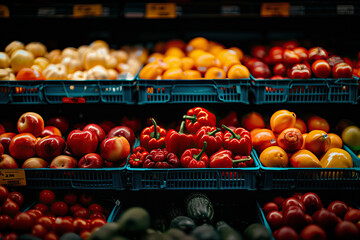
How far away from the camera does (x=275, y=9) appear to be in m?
1.95

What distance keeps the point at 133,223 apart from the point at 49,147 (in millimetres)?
819

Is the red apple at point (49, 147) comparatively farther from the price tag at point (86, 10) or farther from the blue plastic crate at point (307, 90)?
the blue plastic crate at point (307, 90)

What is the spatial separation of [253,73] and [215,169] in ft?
2.54

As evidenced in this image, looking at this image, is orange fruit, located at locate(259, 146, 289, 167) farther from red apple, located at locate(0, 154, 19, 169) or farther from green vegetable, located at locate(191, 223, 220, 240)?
red apple, located at locate(0, 154, 19, 169)

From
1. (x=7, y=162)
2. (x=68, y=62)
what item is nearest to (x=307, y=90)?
(x=68, y=62)

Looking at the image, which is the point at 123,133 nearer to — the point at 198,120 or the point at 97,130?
the point at 97,130

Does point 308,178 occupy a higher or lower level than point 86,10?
lower

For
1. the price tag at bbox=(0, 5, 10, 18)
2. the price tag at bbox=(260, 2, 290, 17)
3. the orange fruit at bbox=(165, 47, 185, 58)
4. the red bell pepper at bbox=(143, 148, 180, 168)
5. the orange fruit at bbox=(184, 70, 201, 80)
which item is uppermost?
the price tag at bbox=(0, 5, 10, 18)

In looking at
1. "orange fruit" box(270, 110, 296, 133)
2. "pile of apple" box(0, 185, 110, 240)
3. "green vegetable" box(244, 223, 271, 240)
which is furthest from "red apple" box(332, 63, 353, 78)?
"pile of apple" box(0, 185, 110, 240)

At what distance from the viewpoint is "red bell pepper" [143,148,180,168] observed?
1.71 meters

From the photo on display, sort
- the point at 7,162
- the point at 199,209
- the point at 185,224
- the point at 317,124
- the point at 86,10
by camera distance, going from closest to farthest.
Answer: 1. the point at 185,224
2. the point at 199,209
3. the point at 7,162
4. the point at 86,10
5. the point at 317,124

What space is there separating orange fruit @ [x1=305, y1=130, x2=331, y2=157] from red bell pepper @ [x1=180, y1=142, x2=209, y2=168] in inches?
26.1

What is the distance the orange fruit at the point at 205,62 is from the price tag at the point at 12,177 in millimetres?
1305

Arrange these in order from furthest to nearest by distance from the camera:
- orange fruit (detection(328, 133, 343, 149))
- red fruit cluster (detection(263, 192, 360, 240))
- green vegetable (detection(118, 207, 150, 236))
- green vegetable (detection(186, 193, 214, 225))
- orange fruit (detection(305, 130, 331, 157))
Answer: orange fruit (detection(328, 133, 343, 149))
orange fruit (detection(305, 130, 331, 157))
green vegetable (detection(186, 193, 214, 225))
red fruit cluster (detection(263, 192, 360, 240))
green vegetable (detection(118, 207, 150, 236))
